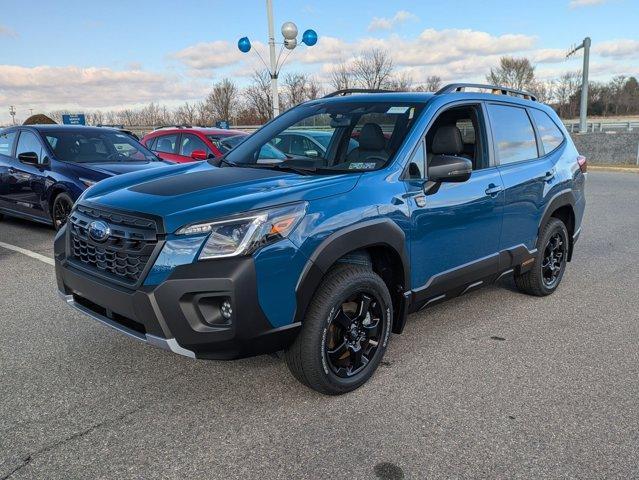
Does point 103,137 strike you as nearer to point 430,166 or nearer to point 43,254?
point 43,254

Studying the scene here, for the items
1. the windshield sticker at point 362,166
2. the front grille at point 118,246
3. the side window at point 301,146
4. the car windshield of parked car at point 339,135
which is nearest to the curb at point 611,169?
the car windshield of parked car at point 339,135

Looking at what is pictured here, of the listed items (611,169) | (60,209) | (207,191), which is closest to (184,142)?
(60,209)

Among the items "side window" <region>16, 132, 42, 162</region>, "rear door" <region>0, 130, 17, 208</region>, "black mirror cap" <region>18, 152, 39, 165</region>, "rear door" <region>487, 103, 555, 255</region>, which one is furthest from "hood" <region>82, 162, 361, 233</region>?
"rear door" <region>0, 130, 17, 208</region>

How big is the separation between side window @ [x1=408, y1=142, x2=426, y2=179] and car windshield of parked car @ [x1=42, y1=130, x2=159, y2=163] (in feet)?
18.5

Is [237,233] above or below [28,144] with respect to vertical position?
below

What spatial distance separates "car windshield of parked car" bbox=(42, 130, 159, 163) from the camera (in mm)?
7793

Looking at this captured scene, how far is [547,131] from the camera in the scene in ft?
16.5

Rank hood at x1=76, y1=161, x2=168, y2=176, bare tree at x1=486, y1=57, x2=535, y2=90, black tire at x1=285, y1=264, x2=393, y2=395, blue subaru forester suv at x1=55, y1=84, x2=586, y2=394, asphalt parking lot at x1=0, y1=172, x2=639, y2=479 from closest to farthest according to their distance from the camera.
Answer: asphalt parking lot at x1=0, y1=172, x2=639, y2=479
blue subaru forester suv at x1=55, y1=84, x2=586, y2=394
black tire at x1=285, y1=264, x2=393, y2=395
hood at x1=76, y1=161, x2=168, y2=176
bare tree at x1=486, y1=57, x2=535, y2=90

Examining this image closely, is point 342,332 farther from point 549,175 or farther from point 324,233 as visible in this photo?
point 549,175

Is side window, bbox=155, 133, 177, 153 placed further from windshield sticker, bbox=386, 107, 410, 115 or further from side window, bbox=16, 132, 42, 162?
windshield sticker, bbox=386, 107, 410, 115

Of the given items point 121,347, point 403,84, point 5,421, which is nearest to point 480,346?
point 121,347

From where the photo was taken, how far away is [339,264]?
313 centimetres

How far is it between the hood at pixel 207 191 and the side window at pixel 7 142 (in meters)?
6.03

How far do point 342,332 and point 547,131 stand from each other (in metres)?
3.08
